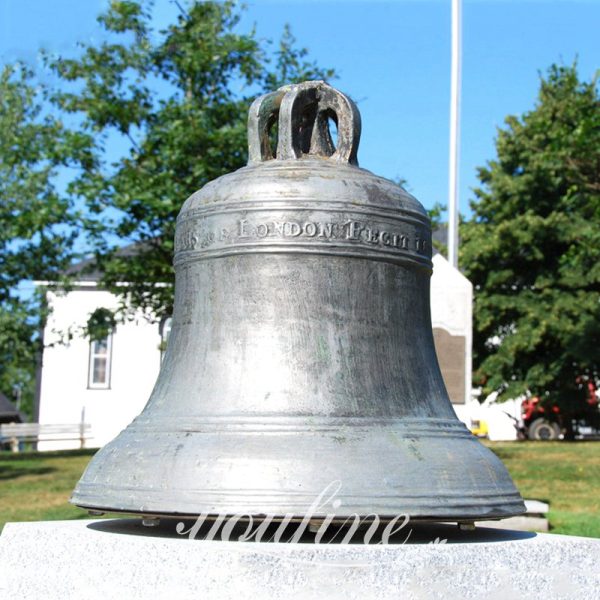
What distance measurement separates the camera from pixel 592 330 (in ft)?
78.6

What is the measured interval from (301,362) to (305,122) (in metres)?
0.86

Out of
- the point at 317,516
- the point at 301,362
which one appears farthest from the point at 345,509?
the point at 301,362

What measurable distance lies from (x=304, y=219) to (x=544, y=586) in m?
1.28

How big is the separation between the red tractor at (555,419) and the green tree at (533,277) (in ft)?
1.45

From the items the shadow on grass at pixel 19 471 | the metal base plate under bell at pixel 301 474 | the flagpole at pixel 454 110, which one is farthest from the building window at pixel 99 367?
the metal base plate under bell at pixel 301 474

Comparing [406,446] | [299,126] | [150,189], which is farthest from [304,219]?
[150,189]

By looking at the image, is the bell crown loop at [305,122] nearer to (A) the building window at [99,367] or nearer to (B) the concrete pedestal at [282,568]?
(B) the concrete pedestal at [282,568]

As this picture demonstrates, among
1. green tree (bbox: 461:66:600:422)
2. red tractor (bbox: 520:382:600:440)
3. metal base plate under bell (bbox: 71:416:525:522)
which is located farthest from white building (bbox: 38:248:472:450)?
metal base plate under bell (bbox: 71:416:525:522)

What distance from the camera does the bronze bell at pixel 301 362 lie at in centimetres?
294

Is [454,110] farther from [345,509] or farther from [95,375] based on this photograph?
[95,375]

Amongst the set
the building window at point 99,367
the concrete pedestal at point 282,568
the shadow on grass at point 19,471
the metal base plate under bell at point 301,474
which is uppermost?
the building window at point 99,367

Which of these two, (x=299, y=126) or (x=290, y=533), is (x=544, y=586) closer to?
(x=290, y=533)

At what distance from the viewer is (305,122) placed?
3.56 metres

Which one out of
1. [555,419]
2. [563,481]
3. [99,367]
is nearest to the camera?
[563,481]
